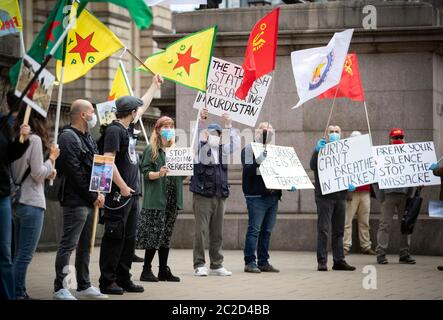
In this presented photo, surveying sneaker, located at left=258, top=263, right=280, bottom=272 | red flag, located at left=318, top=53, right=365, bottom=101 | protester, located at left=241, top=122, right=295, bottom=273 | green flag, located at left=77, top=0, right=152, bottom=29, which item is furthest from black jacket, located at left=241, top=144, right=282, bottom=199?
green flag, located at left=77, top=0, right=152, bottom=29

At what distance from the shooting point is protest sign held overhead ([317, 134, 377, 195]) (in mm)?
14359

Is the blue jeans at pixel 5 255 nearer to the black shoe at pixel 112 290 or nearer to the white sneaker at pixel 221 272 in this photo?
the black shoe at pixel 112 290

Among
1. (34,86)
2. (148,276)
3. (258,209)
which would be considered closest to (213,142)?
(258,209)

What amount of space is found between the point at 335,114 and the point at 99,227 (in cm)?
424

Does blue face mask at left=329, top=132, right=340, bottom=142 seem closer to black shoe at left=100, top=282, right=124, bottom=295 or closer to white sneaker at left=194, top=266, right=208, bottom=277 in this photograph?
white sneaker at left=194, top=266, right=208, bottom=277

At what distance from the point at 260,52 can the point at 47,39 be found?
4.74 metres

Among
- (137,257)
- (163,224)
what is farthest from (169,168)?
(137,257)

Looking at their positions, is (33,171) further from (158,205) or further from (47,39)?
(158,205)

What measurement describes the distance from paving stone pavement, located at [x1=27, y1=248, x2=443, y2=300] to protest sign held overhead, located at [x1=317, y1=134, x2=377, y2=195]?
117 centimetres

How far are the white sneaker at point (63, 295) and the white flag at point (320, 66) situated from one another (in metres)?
5.08

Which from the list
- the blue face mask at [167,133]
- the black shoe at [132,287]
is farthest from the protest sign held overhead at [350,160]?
the black shoe at [132,287]

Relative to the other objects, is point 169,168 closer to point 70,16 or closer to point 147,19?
point 70,16

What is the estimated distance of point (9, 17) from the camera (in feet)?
40.6

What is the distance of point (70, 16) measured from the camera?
11.7 m
